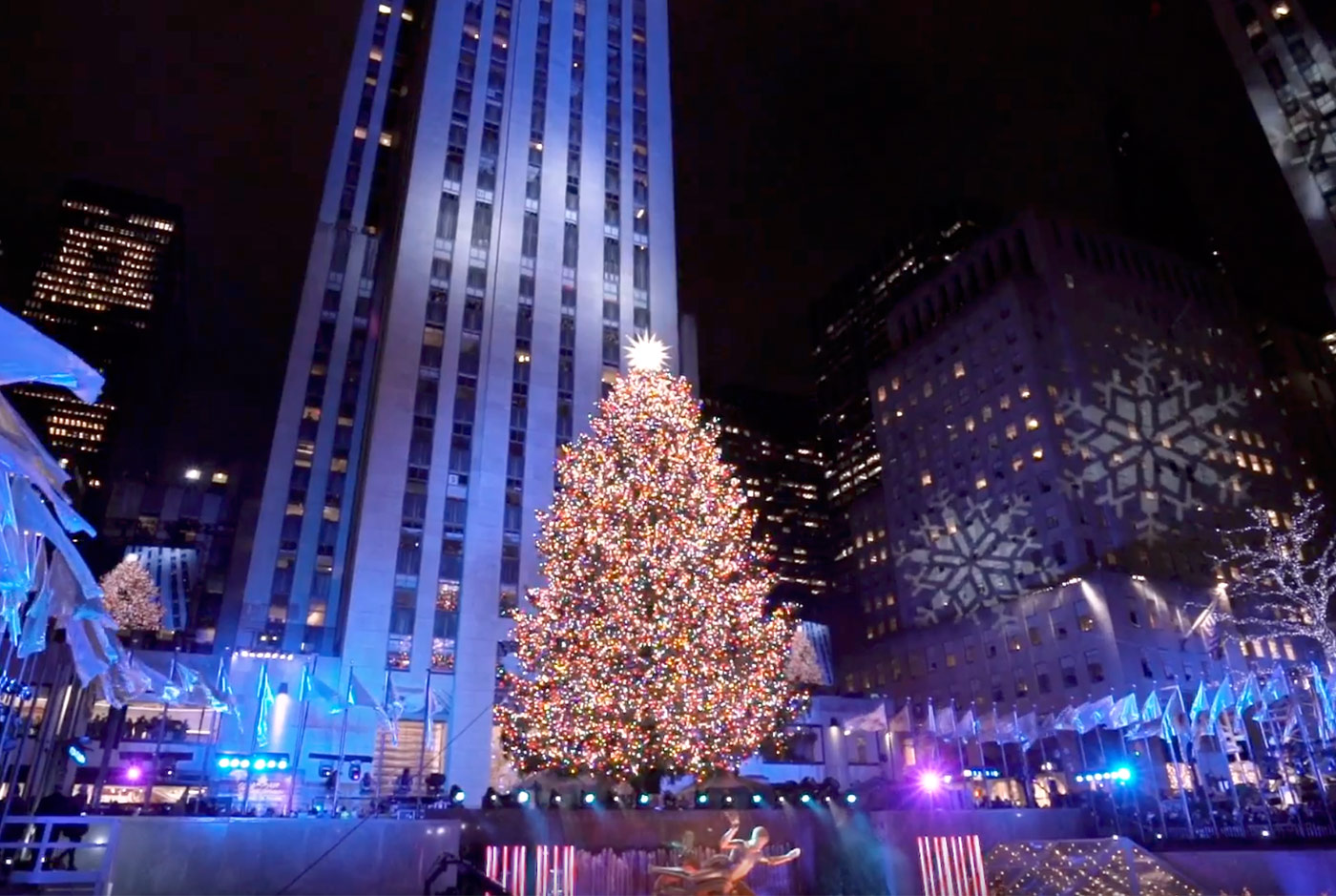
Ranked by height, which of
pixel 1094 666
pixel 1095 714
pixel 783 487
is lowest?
pixel 1095 714

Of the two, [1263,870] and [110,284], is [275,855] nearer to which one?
[1263,870]

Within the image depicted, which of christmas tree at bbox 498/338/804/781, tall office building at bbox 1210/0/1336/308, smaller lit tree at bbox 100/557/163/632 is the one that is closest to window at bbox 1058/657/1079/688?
tall office building at bbox 1210/0/1336/308

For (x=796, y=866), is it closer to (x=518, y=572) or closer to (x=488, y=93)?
(x=518, y=572)

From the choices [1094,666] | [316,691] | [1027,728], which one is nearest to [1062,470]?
[1094,666]

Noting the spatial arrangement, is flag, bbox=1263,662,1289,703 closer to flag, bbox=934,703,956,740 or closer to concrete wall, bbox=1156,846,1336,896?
flag, bbox=934,703,956,740

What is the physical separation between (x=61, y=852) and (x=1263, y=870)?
74.4 ft

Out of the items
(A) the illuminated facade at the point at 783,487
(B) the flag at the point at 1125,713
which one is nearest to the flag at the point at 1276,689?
(B) the flag at the point at 1125,713

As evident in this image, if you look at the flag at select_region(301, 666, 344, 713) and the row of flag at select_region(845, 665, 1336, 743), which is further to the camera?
the row of flag at select_region(845, 665, 1336, 743)

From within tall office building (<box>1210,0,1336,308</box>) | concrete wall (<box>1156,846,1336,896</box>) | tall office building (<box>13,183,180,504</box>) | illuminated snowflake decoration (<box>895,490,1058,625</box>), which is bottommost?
concrete wall (<box>1156,846,1336,896</box>)

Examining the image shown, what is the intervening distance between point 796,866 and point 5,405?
1517 centimetres

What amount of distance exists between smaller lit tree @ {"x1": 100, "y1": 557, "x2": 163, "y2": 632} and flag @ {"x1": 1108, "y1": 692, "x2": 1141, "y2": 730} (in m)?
44.8

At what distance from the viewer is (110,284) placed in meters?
166

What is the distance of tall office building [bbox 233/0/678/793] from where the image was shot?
1469 inches

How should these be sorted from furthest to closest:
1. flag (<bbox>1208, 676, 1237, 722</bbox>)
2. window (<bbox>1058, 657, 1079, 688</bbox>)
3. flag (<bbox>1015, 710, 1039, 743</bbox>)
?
window (<bbox>1058, 657, 1079, 688</bbox>)
flag (<bbox>1015, 710, 1039, 743</bbox>)
flag (<bbox>1208, 676, 1237, 722</bbox>)
